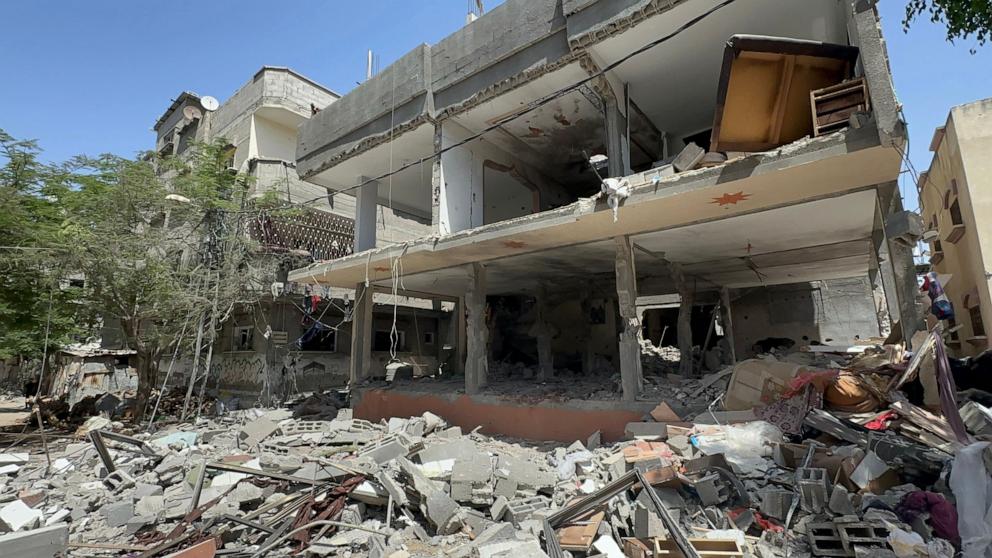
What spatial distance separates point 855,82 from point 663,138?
4.45 m

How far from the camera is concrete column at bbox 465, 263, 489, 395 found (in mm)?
9492

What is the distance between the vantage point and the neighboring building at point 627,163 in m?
5.48

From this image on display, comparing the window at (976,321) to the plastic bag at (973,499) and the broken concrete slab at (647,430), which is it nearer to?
the broken concrete slab at (647,430)

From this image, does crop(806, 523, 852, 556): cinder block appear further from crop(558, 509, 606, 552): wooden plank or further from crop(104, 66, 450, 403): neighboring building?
crop(104, 66, 450, 403): neighboring building

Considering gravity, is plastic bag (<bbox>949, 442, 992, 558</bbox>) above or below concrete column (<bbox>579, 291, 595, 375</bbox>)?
below

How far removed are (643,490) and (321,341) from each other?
13387 mm

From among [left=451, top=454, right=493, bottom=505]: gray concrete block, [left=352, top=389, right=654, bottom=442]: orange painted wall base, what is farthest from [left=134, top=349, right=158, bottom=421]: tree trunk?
[left=451, top=454, right=493, bottom=505]: gray concrete block

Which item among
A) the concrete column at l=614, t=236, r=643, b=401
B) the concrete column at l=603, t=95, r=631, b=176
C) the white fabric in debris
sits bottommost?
the concrete column at l=614, t=236, r=643, b=401

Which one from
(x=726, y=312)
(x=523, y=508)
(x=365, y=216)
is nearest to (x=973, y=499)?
(x=523, y=508)

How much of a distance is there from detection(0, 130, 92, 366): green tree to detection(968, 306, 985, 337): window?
21.2 metres

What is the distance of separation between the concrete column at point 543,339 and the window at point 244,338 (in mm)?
9831

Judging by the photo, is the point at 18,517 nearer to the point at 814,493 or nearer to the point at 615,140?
the point at 814,493

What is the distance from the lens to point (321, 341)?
51.8 feet

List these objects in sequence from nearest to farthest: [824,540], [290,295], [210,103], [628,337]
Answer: [824,540]
[628,337]
[290,295]
[210,103]
